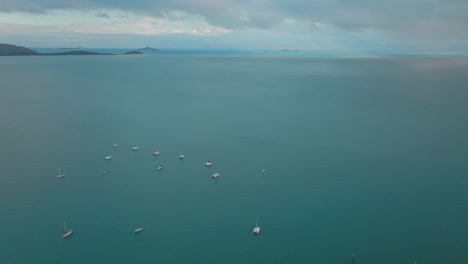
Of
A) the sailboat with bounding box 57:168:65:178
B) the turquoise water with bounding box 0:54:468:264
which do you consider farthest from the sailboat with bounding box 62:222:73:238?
the sailboat with bounding box 57:168:65:178

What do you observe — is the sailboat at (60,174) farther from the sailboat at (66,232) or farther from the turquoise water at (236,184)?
the sailboat at (66,232)

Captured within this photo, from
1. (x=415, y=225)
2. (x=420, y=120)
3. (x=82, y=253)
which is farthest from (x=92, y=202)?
(x=420, y=120)

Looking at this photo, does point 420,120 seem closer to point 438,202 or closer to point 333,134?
point 333,134

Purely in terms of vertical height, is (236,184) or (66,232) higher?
(236,184)

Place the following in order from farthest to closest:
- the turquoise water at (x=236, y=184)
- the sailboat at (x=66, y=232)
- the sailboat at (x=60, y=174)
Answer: the sailboat at (x=60, y=174), the sailboat at (x=66, y=232), the turquoise water at (x=236, y=184)

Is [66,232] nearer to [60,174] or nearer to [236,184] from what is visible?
[60,174]

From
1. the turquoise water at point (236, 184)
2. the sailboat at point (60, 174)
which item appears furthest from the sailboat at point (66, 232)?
the sailboat at point (60, 174)

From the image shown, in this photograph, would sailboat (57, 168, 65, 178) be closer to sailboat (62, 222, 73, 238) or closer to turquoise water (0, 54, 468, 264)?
turquoise water (0, 54, 468, 264)

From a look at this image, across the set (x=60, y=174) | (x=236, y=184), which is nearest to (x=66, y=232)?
(x=60, y=174)

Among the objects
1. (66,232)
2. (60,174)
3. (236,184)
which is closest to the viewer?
(66,232)
